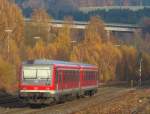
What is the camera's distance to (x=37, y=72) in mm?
36469

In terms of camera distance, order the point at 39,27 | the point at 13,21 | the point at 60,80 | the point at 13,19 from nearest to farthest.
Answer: the point at 60,80 → the point at 13,19 → the point at 13,21 → the point at 39,27

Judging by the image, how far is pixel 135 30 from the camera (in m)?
170

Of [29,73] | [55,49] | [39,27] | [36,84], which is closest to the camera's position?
[36,84]

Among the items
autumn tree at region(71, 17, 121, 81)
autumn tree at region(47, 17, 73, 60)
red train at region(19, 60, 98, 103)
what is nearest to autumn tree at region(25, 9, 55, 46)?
autumn tree at region(47, 17, 73, 60)

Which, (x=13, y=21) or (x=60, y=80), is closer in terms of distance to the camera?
(x=60, y=80)

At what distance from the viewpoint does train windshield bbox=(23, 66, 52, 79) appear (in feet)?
119

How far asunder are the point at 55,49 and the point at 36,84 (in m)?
55.9

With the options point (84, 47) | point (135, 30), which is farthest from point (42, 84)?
point (135, 30)

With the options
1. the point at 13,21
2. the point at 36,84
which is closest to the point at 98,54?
the point at 13,21

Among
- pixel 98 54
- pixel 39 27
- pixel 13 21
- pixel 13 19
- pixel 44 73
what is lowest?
pixel 98 54

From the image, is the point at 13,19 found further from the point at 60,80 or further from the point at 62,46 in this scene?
the point at 60,80

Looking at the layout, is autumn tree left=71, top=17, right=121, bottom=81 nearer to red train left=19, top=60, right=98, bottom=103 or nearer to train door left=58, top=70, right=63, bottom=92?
train door left=58, top=70, right=63, bottom=92

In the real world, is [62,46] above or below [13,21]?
below

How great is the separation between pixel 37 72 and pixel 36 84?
2.82 ft
